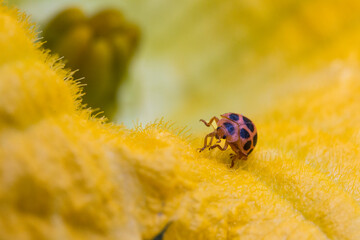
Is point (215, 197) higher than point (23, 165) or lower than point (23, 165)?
higher

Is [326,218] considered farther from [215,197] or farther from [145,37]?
[145,37]

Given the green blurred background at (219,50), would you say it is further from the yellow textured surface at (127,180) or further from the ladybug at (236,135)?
the yellow textured surface at (127,180)

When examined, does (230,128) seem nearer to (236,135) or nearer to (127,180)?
(236,135)

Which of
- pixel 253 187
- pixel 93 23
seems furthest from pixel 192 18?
pixel 253 187

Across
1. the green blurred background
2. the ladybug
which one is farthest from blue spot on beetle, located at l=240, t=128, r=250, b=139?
the green blurred background

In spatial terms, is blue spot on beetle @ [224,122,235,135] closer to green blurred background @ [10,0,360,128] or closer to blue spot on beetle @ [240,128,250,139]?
blue spot on beetle @ [240,128,250,139]
